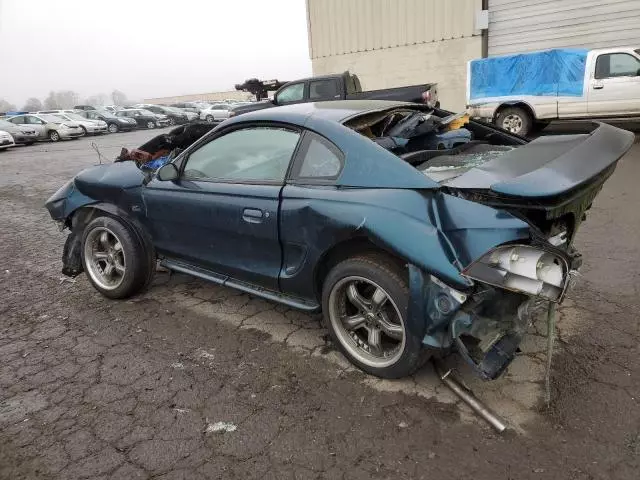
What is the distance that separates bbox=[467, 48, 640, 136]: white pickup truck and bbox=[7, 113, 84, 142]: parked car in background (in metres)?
19.3

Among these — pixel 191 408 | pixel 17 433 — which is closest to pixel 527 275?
pixel 191 408

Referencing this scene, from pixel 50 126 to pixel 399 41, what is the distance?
16.7 m

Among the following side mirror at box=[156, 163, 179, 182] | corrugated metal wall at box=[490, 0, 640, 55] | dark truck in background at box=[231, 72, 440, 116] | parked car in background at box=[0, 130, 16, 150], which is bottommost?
Answer: parked car in background at box=[0, 130, 16, 150]

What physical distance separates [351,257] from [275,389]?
87 centimetres

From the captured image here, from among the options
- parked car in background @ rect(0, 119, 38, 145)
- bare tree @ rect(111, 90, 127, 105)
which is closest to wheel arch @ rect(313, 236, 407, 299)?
parked car in background @ rect(0, 119, 38, 145)

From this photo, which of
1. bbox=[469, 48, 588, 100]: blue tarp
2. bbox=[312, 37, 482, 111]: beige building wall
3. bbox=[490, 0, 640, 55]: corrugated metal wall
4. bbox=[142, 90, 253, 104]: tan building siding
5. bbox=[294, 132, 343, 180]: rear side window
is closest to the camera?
bbox=[294, 132, 343, 180]: rear side window

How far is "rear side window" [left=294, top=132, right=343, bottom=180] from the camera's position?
2758 mm

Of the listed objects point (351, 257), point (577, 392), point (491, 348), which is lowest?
point (577, 392)

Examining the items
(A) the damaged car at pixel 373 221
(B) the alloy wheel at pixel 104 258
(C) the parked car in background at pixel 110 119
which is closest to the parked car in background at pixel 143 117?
(C) the parked car in background at pixel 110 119

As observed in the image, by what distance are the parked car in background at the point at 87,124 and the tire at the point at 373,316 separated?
25.4 m

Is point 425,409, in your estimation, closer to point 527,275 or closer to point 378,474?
point 378,474

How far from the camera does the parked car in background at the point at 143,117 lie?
30.4 meters

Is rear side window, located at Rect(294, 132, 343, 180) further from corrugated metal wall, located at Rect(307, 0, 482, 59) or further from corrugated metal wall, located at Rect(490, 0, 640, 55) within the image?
corrugated metal wall, located at Rect(307, 0, 482, 59)

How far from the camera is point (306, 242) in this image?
2.77 m
